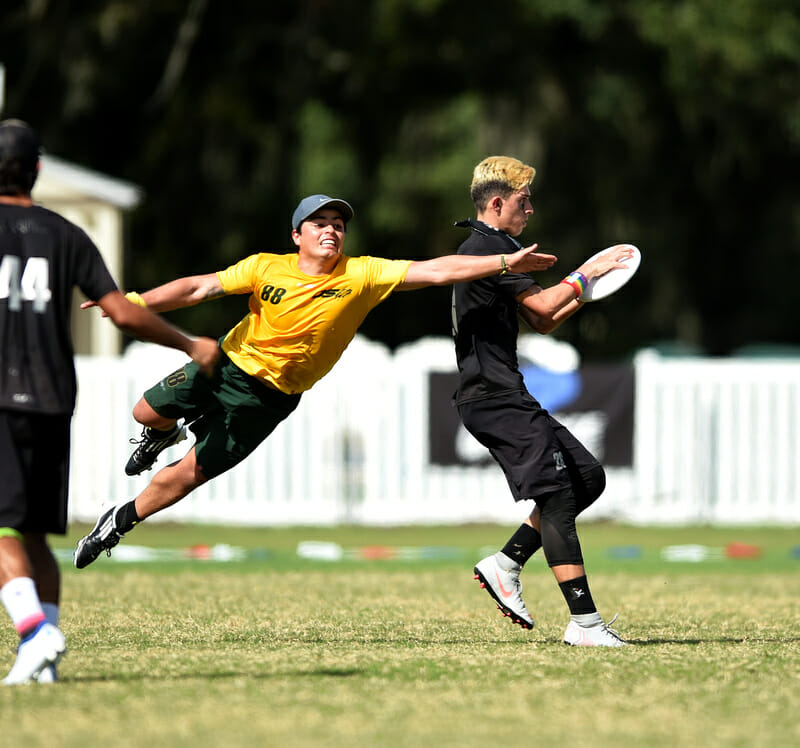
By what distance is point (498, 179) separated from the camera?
7.58 meters

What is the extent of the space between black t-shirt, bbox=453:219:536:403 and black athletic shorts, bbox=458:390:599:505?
7cm

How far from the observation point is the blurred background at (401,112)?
26453 millimetres

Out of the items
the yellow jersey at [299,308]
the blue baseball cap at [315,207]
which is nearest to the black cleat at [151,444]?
the yellow jersey at [299,308]

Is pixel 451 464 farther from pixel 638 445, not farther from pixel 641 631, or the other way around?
pixel 641 631

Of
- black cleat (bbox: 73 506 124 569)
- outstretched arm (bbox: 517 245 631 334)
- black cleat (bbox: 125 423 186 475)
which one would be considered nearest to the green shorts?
black cleat (bbox: 125 423 186 475)

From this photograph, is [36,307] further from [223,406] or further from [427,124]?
[427,124]

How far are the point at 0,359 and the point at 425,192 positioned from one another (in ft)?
70.4

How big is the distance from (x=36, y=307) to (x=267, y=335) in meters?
2.03

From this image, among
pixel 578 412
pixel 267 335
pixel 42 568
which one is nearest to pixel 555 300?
pixel 267 335

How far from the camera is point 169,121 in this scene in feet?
92.0

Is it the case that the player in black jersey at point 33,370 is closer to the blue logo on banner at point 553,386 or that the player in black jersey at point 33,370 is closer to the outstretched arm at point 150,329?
the outstretched arm at point 150,329

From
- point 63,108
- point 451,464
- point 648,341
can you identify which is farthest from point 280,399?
point 648,341

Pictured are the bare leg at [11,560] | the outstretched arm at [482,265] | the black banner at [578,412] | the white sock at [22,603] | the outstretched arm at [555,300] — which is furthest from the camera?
the black banner at [578,412]

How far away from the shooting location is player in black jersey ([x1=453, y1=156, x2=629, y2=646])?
7.33 meters
